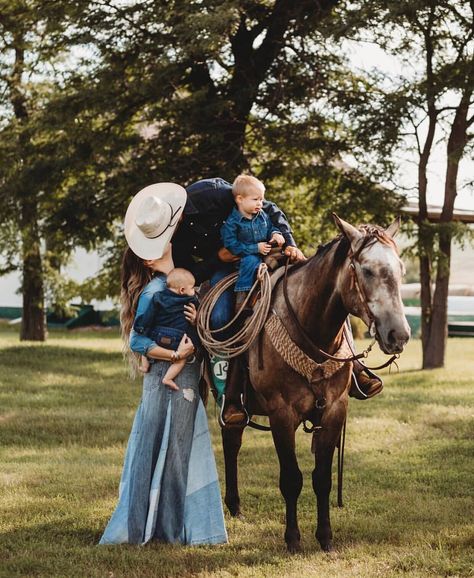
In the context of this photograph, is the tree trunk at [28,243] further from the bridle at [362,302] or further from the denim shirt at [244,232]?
the bridle at [362,302]

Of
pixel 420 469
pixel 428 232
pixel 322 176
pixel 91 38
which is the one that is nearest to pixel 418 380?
pixel 428 232

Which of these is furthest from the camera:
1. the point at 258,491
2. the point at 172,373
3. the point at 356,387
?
the point at 258,491

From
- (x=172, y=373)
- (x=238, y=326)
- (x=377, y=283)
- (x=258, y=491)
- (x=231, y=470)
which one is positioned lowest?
(x=258, y=491)

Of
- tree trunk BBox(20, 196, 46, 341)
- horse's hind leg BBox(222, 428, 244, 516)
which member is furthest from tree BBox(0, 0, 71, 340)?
horse's hind leg BBox(222, 428, 244, 516)

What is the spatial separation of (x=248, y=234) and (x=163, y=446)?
138 cm

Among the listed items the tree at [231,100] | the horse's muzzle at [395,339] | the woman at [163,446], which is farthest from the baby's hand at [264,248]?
the tree at [231,100]

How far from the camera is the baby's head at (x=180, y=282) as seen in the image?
18.7 ft

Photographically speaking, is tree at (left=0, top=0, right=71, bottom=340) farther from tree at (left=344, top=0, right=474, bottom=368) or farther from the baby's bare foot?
the baby's bare foot

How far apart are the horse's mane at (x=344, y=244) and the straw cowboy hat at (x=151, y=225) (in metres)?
0.82

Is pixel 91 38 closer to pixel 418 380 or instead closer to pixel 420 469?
pixel 418 380

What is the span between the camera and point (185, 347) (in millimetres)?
5695

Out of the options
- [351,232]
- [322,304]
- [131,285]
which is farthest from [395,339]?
[131,285]

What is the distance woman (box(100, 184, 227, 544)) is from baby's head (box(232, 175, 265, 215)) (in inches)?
14.2

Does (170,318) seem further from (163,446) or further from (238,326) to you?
(163,446)
